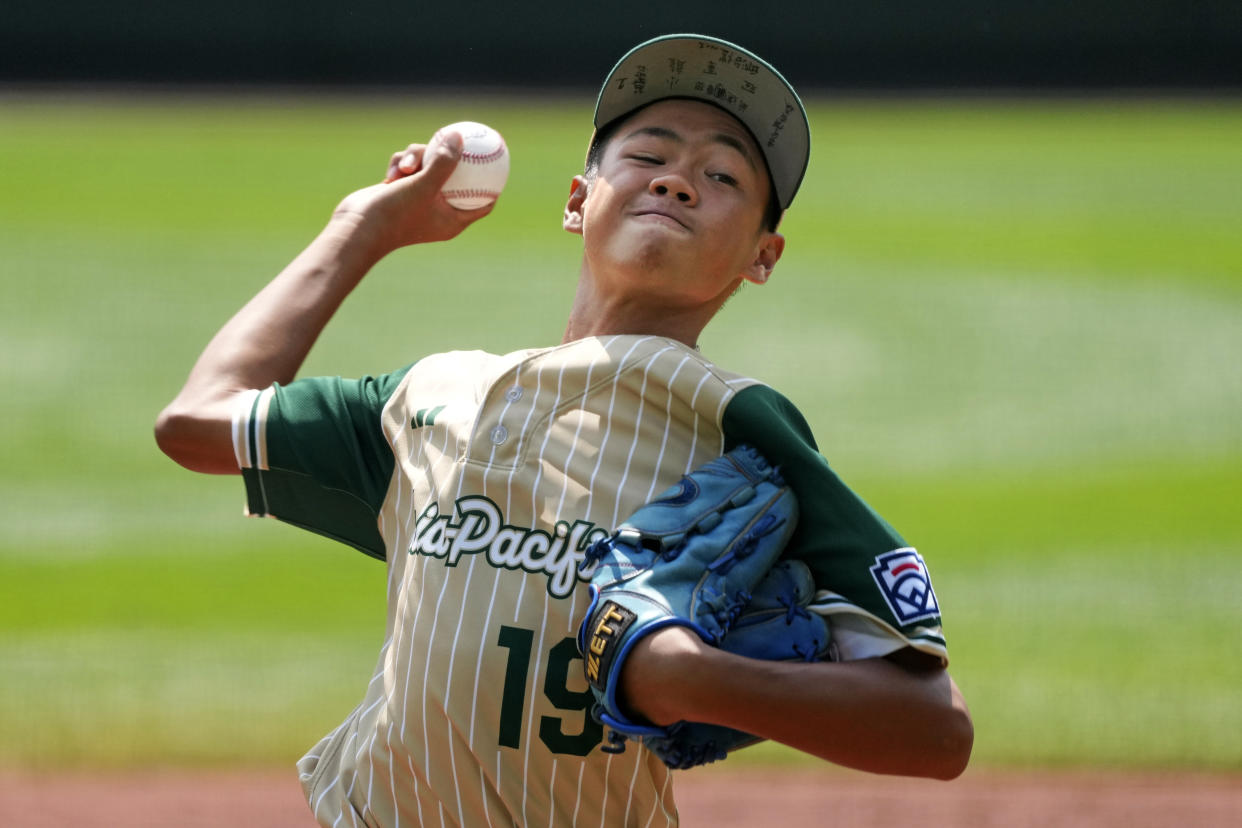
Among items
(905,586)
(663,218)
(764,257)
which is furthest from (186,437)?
(905,586)

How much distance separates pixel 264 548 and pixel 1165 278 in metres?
7.19

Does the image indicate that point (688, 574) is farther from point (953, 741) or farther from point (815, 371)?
point (815, 371)

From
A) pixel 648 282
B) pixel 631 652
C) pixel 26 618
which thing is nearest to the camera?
pixel 631 652

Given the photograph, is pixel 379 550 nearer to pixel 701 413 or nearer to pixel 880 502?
pixel 701 413

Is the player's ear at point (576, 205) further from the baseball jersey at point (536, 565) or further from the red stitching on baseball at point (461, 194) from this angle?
the baseball jersey at point (536, 565)

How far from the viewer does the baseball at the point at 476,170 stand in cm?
219

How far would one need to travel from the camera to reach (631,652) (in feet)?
4.50

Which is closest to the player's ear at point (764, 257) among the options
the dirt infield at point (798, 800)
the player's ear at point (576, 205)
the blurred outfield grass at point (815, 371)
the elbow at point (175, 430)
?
the player's ear at point (576, 205)

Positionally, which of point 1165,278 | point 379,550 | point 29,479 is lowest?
point 379,550

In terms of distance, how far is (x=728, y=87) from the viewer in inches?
73.4

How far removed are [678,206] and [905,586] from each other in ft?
1.93

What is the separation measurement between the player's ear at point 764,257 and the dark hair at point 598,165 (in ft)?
0.04

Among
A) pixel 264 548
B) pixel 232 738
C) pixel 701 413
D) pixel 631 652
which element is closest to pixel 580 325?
pixel 701 413

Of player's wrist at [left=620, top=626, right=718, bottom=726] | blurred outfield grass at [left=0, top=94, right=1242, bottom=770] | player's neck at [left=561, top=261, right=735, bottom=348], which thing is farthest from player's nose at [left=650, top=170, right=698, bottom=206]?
blurred outfield grass at [left=0, top=94, right=1242, bottom=770]
